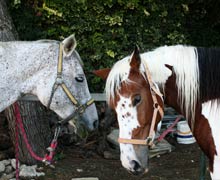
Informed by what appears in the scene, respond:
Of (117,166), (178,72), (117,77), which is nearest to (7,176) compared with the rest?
(117,166)

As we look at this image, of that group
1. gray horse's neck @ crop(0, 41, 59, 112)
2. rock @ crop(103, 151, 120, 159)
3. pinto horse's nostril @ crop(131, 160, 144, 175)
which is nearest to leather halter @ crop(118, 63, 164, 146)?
pinto horse's nostril @ crop(131, 160, 144, 175)

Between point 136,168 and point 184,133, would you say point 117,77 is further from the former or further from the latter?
point 184,133

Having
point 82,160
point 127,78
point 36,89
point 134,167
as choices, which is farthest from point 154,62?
point 82,160

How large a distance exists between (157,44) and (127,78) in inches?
161

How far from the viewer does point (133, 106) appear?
2.81 m

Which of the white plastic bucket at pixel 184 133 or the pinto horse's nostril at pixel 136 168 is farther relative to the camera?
the white plastic bucket at pixel 184 133

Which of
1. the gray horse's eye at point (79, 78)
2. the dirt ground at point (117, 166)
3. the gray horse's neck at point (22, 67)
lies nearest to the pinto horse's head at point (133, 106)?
the gray horse's eye at point (79, 78)

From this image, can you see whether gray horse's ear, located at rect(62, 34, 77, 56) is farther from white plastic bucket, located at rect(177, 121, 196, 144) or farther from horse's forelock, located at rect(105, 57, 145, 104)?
white plastic bucket, located at rect(177, 121, 196, 144)

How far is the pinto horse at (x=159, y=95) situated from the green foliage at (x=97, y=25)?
3673mm

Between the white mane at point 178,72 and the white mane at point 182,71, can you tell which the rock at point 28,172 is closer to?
the white mane at point 178,72

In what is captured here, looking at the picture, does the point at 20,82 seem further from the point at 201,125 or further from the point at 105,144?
the point at 105,144

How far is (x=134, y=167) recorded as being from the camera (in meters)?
2.87

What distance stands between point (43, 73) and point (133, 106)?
2.50 feet

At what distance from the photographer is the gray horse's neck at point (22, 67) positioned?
312cm
